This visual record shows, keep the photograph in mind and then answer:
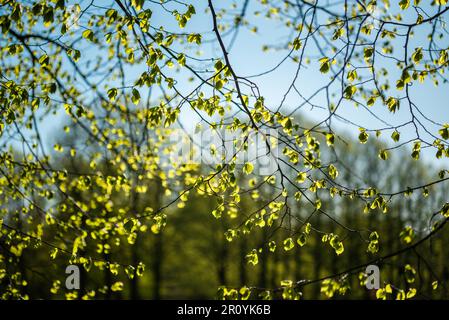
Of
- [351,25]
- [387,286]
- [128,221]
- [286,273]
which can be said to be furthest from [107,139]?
[286,273]

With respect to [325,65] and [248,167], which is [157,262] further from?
[325,65]

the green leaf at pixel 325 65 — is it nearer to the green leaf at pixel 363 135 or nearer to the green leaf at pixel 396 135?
the green leaf at pixel 363 135

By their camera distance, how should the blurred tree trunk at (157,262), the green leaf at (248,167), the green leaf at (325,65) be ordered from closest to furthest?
the green leaf at (325,65) < the green leaf at (248,167) < the blurred tree trunk at (157,262)

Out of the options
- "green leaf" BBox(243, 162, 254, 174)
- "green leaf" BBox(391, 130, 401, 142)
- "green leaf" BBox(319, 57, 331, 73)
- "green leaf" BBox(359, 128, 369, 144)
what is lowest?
"green leaf" BBox(243, 162, 254, 174)

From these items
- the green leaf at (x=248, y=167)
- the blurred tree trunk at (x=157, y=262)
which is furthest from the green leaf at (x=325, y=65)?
the blurred tree trunk at (x=157, y=262)

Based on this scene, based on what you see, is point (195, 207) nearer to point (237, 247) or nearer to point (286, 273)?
point (237, 247)

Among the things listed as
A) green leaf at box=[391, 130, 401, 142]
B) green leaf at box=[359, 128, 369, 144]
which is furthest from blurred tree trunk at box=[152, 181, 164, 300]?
green leaf at box=[391, 130, 401, 142]

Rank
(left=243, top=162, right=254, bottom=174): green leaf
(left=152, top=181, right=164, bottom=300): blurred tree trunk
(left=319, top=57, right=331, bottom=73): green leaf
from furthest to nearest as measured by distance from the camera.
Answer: (left=152, top=181, right=164, bottom=300): blurred tree trunk, (left=243, top=162, right=254, bottom=174): green leaf, (left=319, top=57, right=331, bottom=73): green leaf

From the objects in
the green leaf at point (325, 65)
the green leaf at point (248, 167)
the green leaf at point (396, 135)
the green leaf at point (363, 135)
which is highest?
the green leaf at point (325, 65)

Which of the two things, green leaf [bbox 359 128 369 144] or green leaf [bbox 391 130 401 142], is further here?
green leaf [bbox 359 128 369 144]

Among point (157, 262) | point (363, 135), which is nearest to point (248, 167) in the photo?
point (363, 135)

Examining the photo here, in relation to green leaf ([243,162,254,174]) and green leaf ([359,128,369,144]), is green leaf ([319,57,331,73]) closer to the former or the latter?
green leaf ([359,128,369,144])

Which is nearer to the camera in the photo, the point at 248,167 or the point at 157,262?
the point at 248,167
